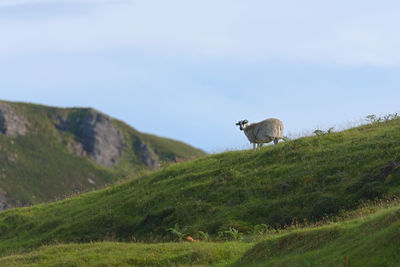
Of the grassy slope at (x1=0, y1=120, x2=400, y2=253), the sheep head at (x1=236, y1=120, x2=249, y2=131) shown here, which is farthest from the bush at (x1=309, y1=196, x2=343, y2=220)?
the sheep head at (x1=236, y1=120, x2=249, y2=131)

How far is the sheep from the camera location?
3453cm

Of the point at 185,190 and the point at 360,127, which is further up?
the point at 360,127

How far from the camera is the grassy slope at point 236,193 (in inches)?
1075

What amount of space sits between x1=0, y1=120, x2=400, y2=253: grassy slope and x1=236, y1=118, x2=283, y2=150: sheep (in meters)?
0.92

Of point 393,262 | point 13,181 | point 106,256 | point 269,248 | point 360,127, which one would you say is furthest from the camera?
point 13,181

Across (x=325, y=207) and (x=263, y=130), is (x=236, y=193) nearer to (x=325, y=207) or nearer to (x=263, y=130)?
(x=263, y=130)

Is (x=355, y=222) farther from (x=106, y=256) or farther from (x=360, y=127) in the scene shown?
(x=360, y=127)

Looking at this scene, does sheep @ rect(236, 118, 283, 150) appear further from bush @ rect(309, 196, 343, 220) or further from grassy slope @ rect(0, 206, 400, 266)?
grassy slope @ rect(0, 206, 400, 266)

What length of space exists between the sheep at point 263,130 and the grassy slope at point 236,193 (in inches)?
36.2

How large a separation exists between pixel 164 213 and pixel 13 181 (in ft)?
510

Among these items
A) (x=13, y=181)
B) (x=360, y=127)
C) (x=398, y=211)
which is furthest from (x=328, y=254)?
(x=13, y=181)

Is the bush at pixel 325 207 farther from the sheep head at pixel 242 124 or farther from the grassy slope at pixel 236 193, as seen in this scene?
the sheep head at pixel 242 124

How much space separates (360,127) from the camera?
3797cm

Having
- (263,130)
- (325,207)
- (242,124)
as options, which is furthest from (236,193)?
(242,124)
